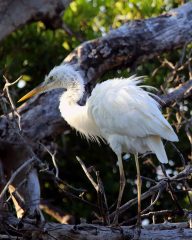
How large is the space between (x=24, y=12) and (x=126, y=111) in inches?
65.8

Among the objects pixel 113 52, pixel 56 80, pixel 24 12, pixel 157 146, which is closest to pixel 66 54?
pixel 113 52

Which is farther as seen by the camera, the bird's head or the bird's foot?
the bird's head

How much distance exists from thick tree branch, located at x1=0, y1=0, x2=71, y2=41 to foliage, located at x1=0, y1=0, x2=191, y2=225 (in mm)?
702

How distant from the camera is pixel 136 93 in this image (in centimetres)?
462

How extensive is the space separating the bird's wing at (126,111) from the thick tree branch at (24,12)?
131cm

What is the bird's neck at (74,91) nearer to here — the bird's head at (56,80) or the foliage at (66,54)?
the bird's head at (56,80)

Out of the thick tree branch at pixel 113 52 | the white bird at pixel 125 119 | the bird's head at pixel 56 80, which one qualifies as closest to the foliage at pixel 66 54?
the thick tree branch at pixel 113 52

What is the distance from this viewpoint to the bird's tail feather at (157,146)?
439 cm

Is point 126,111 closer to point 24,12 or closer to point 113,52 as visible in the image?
point 113,52

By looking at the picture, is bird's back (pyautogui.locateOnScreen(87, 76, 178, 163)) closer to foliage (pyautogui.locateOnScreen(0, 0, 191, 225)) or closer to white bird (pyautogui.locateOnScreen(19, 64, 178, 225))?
white bird (pyautogui.locateOnScreen(19, 64, 178, 225))

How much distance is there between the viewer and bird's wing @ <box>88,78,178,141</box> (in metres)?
4.43

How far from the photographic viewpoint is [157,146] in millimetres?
4473

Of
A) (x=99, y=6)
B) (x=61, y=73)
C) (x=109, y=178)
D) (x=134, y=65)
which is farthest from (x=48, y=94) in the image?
(x=99, y=6)

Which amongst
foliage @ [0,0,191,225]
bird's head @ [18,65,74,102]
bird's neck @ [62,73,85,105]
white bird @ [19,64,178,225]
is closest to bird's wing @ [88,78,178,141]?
white bird @ [19,64,178,225]
